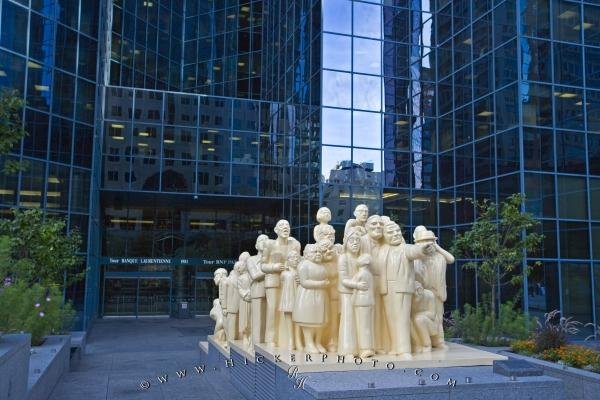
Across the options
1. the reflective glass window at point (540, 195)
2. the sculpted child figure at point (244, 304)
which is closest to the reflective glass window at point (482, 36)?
the reflective glass window at point (540, 195)

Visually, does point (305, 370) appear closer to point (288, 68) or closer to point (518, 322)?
point (518, 322)

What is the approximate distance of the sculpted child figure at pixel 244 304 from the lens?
38.9 feet

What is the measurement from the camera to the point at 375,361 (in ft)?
25.8

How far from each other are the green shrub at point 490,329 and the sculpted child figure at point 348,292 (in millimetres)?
6602

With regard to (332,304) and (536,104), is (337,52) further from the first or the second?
(332,304)

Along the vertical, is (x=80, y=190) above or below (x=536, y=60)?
below

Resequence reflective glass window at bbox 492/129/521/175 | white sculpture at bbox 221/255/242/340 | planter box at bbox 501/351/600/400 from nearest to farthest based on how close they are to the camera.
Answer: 1. planter box at bbox 501/351/600/400
2. white sculpture at bbox 221/255/242/340
3. reflective glass window at bbox 492/129/521/175

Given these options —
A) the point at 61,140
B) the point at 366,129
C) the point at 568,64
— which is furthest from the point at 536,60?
the point at 61,140

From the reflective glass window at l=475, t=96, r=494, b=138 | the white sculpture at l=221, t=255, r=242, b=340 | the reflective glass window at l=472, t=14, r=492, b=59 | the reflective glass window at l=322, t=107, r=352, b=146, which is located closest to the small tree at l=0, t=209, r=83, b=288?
the white sculpture at l=221, t=255, r=242, b=340

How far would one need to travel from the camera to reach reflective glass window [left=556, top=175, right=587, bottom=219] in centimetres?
1992

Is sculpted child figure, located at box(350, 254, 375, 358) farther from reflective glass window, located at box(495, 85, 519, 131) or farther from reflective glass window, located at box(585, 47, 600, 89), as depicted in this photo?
reflective glass window, located at box(585, 47, 600, 89)

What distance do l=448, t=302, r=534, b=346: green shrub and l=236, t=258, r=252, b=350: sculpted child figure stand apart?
5451 mm

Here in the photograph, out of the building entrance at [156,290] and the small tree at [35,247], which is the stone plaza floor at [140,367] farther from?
the building entrance at [156,290]

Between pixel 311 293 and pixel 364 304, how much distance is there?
897 mm
